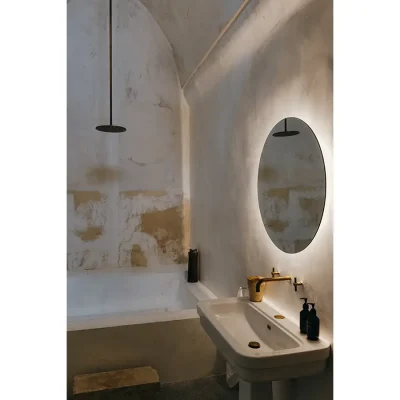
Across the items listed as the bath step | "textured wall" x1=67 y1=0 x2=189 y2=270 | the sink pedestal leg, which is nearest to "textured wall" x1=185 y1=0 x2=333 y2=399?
the sink pedestal leg

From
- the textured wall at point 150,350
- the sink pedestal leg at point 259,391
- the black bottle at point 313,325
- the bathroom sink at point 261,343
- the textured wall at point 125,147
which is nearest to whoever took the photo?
the bathroom sink at point 261,343

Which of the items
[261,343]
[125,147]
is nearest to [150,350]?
[261,343]

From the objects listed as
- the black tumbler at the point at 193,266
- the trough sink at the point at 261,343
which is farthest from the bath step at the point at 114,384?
the black tumbler at the point at 193,266

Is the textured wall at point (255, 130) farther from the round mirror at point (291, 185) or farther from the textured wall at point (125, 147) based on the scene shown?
the textured wall at point (125, 147)

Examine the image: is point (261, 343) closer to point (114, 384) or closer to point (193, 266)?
point (114, 384)

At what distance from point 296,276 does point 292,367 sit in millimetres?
427

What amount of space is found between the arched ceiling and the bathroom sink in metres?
1.62

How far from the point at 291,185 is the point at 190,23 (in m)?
1.78

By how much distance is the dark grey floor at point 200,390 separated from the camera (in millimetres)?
2174

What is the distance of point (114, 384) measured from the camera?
1.88 meters

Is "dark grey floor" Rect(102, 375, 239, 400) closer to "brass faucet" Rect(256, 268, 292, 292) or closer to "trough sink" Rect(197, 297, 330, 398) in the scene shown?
"trough sink" Rect(197, 297, 330, 398)

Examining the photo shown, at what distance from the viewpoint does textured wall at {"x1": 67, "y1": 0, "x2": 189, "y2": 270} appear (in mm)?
3320

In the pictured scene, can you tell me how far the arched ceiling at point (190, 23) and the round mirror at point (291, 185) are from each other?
83cm
